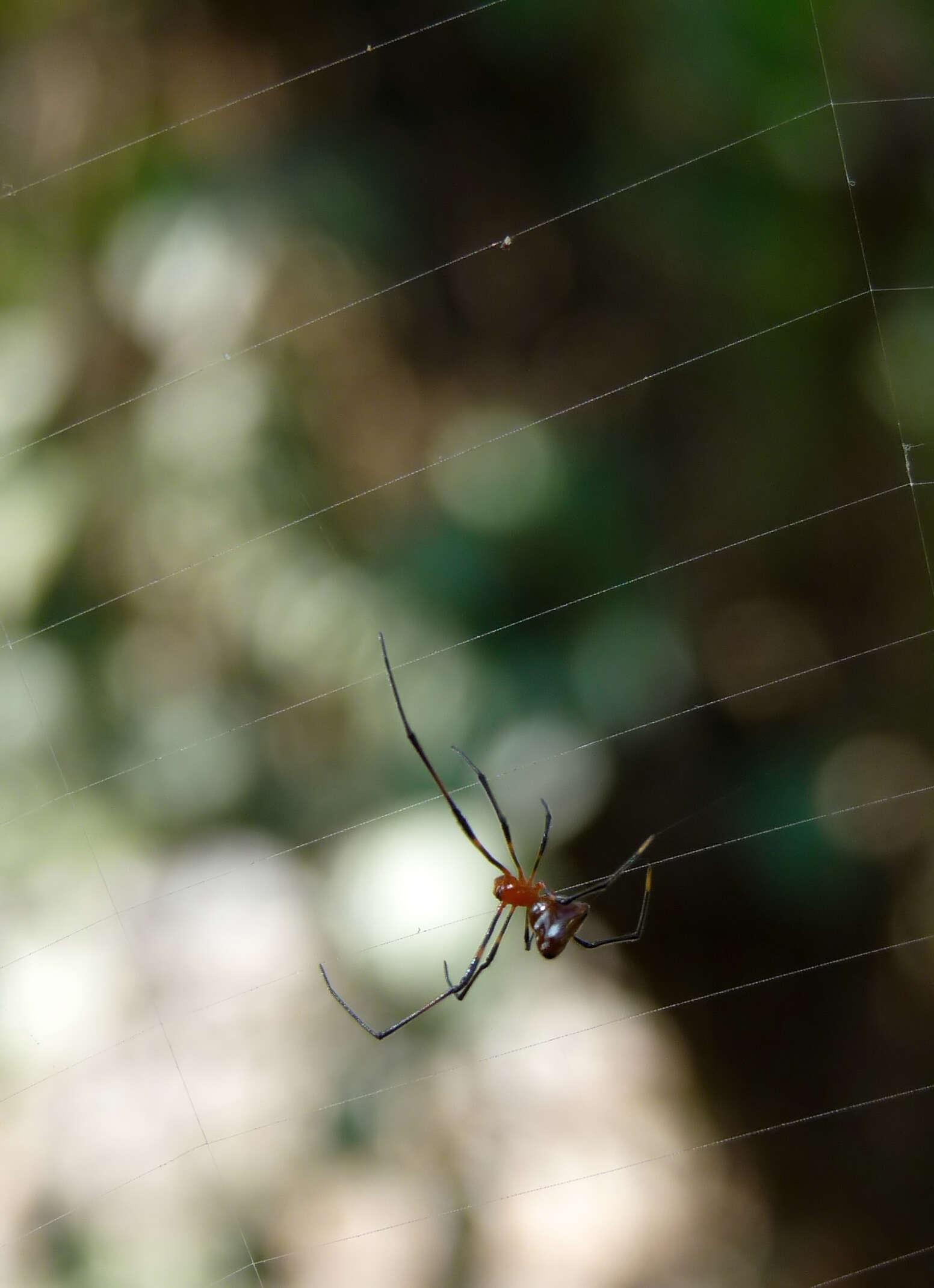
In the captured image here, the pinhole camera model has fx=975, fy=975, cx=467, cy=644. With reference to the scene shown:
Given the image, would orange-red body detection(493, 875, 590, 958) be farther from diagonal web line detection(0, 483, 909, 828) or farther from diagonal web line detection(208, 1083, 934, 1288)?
diagonal web line detection(208, 1083, 934, 1288)

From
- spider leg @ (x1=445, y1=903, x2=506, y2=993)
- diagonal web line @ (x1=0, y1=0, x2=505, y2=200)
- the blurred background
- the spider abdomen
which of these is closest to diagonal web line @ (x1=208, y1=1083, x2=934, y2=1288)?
the blurred background

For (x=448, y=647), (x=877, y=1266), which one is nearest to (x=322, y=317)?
(x=448, y=647)

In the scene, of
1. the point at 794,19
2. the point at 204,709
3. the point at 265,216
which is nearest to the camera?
the point at 794,19

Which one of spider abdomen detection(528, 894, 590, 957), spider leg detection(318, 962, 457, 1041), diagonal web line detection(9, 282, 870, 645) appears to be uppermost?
diagonal web line detection(9, 282, 870, 645)

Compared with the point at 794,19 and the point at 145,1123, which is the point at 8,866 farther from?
the point at 794,19

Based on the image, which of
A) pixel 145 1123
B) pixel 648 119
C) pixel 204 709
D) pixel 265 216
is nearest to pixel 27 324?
pixel 265 216

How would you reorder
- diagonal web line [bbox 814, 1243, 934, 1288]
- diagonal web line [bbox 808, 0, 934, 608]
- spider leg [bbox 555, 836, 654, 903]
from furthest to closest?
1. diagonal web line [bbox 814, 1243, 934, 1288]
2. spider leg [bbox 555, 836, 654, 903]
3. diagonal web line [bbox 808, 0, 934, 608]

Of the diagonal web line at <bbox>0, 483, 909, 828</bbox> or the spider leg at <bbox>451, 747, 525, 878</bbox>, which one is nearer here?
the spider leg at <bbox>451, 747, 525, 878</bbox>
